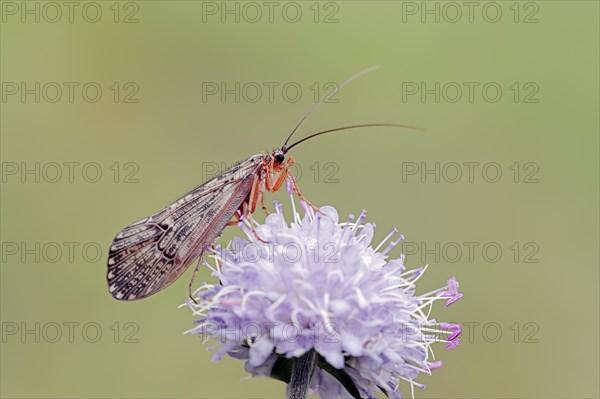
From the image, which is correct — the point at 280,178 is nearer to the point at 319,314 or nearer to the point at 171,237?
the point at 171,237

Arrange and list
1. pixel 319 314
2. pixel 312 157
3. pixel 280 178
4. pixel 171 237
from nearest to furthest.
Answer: pixel 319 314, pixel 171 237, pixel 280 178, pixel 312 157

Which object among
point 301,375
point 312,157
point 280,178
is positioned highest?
point 312,157

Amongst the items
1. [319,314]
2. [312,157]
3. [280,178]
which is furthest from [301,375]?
[312,157]

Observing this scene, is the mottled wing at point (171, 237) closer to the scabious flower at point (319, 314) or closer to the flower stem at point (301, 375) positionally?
the scabious flower at point (319, 314)

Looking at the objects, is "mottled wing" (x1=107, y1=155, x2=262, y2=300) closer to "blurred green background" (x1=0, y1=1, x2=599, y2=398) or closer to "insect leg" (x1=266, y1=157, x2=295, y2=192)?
"insect leg" (x1=266, y1=157, x2=295, y2=192)

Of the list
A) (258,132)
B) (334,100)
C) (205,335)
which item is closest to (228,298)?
(205,335)

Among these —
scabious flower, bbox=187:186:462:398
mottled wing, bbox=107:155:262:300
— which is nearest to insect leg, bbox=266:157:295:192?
mottled wing, bbox=107:155:262:300

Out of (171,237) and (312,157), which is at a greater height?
(312,157)

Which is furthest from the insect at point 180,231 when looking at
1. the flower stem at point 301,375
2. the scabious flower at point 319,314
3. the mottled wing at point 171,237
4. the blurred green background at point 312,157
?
the blurred green background at point 312,157

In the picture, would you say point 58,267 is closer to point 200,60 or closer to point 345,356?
point 200,60
